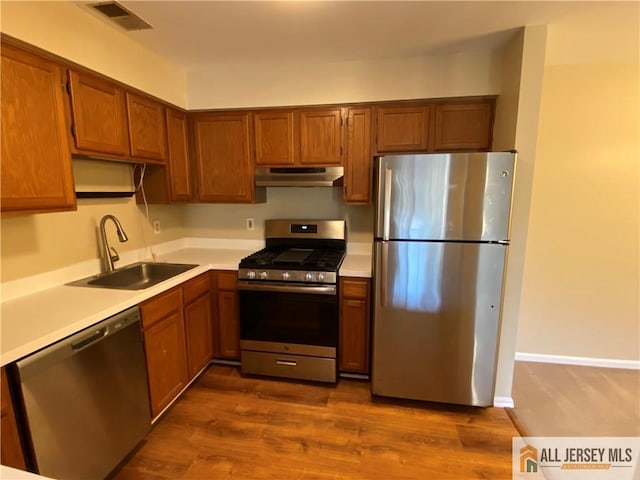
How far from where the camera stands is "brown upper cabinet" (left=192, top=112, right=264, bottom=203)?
2.69 m

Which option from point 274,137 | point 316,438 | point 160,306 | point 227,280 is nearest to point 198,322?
point 227,280

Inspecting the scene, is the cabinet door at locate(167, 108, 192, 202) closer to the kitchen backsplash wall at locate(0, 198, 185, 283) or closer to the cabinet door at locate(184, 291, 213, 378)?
the kitchen backsplash wall at locate(0, 198, 185, 283)

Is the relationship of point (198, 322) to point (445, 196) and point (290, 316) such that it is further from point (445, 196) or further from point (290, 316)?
point (445, 196)

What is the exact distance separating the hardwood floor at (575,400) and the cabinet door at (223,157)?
259 cm

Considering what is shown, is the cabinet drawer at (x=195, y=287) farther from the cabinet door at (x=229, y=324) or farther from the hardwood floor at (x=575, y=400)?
the hardwood floor at (x=575, y=400)

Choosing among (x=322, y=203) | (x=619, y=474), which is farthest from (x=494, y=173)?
(x=619, y=474)

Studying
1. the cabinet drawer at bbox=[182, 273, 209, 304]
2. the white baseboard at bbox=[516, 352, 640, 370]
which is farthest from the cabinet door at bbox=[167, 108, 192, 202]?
the white baseboard at bbox=[516, 352, 640, 370]

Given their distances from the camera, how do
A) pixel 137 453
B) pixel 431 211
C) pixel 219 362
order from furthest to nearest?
pixel 219 362, pixel 431 211, pixel 137 453

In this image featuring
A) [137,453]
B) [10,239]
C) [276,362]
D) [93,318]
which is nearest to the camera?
[93,318]

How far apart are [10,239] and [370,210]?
94.3 inches

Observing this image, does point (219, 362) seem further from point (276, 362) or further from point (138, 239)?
point (138, 239)

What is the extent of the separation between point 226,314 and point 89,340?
117cm

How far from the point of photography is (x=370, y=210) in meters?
2.89

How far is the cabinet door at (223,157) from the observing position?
8.82 feet
